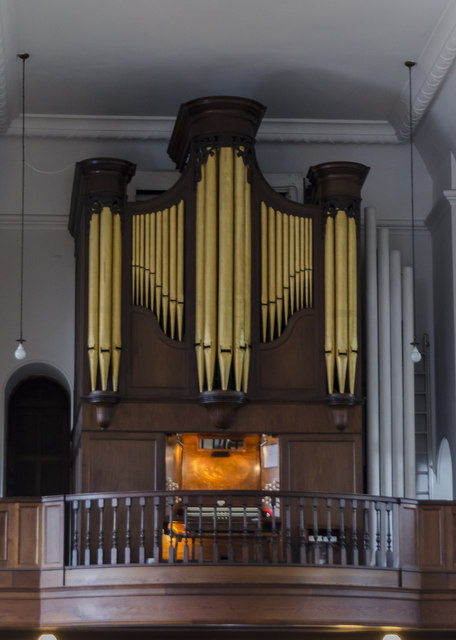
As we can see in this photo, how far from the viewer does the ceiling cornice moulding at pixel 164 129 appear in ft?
60.1

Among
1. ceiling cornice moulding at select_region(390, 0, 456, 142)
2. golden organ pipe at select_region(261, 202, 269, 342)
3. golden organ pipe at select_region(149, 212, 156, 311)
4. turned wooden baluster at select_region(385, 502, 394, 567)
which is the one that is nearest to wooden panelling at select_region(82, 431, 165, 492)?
golden organ pipe at select_region(149, 212, 156, 311)

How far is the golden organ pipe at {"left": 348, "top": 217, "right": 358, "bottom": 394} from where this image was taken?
16438 mm

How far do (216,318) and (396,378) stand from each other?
2509mm

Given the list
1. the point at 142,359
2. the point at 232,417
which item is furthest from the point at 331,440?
the point at 142,359

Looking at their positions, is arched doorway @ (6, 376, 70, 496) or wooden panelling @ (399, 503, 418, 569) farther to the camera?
arched doorway @ (6, 376, 70, 496)

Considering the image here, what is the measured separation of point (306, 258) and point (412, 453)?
8.49ft

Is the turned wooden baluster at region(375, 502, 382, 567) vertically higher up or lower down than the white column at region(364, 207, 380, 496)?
lower down

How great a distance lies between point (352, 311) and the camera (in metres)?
16.5

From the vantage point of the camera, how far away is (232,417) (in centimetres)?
1627

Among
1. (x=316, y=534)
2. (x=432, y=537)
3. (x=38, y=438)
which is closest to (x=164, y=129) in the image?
(x=38, y=438)

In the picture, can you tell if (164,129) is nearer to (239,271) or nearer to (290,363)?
(239,271)

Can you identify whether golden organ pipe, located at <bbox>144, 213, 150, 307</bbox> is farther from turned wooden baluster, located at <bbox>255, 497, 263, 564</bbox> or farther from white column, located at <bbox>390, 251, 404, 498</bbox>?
white column, located at <bbox>390, 251, 404, 498</bbox>

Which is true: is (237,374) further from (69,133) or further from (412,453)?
(69,133)

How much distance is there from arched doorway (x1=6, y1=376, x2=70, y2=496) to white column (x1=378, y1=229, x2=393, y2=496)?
401cm
